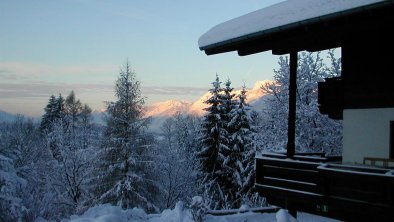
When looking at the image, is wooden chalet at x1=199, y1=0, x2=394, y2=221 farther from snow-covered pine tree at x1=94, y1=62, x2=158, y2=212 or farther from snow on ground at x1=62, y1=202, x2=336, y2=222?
snow-covered pine tree at x1=94, y1=62, x2=158, y2=212

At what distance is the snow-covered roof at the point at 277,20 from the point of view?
728cm

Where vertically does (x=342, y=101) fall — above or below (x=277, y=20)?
below

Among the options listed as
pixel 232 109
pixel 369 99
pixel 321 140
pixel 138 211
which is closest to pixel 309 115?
pixel 321 140

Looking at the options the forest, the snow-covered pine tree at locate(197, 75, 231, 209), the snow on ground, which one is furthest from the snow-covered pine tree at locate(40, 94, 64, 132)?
the snow on ground

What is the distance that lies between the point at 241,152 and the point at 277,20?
76.7 ft

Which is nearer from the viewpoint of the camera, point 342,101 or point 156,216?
point 156,216

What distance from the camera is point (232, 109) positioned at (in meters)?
32.5

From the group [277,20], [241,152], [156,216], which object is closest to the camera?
[277,20]

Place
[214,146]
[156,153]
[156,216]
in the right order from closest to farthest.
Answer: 1. [156,216]
2. [156,153]
3. [214,146]

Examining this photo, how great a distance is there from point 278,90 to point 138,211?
62.9 ft

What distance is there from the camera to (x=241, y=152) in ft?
103

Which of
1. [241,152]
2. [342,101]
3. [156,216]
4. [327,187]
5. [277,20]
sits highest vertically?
[277,20]

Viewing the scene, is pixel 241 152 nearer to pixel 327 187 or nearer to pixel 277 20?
pixel 327 187

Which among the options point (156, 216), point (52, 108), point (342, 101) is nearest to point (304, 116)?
point (342, 101)
